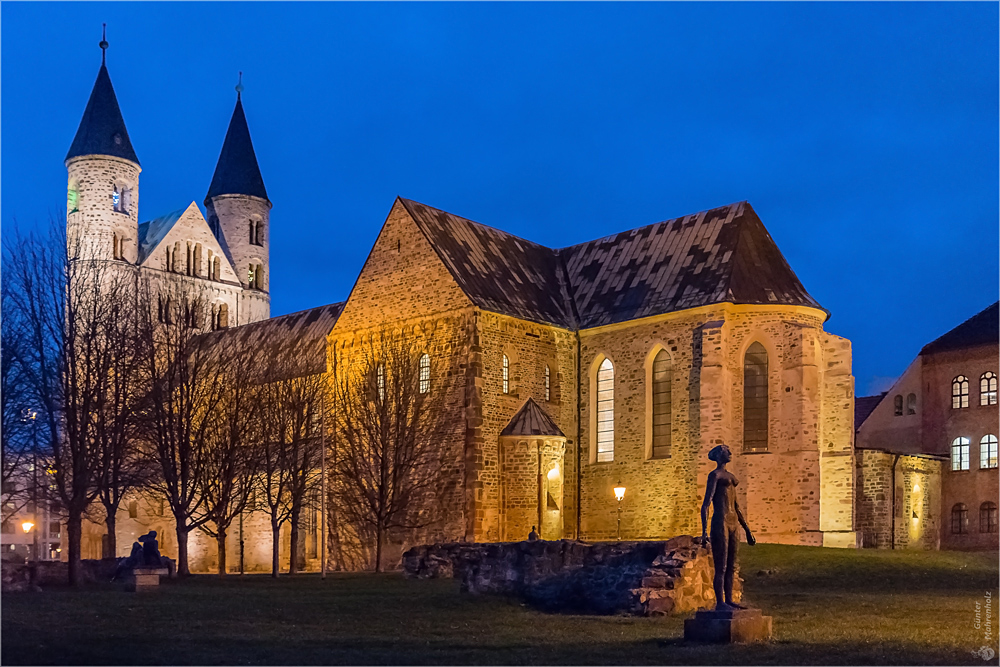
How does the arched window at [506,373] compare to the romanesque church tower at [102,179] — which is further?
the romanesque church tower at [102,179]

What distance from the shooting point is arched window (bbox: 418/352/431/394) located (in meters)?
41.3

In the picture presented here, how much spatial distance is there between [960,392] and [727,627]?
4665 centimetres

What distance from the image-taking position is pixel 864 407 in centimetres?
6600

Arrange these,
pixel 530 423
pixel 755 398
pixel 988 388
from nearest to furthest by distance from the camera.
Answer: pixel 755 398 → pixel 530 423 → pixel 988 388

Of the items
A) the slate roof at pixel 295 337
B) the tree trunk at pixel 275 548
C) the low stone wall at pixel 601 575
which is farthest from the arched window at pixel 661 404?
the low stone wall at pixel 601 575

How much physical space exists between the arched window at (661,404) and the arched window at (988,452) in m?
23.9

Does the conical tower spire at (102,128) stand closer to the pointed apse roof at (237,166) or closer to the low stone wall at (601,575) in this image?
the pointed apse roof at (237,166)

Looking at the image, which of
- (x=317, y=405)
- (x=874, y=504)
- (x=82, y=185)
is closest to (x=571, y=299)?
(x=317, y=405)

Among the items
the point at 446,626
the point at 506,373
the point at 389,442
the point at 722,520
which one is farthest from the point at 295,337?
the point at 722,520

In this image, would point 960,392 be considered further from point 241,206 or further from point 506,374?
point 241,206

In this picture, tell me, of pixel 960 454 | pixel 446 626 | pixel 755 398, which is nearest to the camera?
pixel 446 626

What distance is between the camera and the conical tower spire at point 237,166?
78.3 meters

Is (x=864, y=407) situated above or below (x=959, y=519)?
above

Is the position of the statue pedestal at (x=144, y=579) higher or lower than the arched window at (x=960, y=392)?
lower
